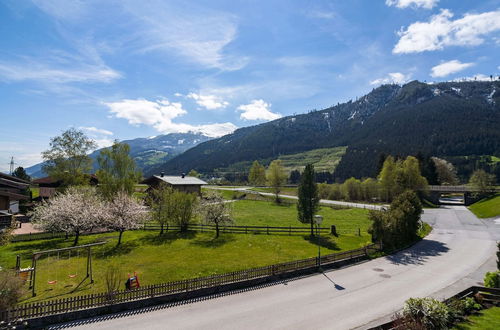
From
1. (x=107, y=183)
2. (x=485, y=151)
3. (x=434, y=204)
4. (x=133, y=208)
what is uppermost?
(x=485, y=151)

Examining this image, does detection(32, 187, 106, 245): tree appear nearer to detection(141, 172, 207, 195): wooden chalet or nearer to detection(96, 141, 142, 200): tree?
detection(96, 141, 142, 200): tree

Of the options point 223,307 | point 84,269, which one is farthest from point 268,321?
point 84,269

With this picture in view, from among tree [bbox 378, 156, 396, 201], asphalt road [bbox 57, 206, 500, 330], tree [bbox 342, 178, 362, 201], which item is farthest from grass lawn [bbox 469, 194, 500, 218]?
asphalt road [bbox 57, 206, 500, 330]

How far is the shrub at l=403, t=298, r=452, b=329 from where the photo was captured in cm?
1312

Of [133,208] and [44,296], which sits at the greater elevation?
[133,208]

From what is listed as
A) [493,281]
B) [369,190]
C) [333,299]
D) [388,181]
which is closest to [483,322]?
[493,281]

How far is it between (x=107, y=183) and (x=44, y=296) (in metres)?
32.7

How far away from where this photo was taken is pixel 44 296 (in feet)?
60.4

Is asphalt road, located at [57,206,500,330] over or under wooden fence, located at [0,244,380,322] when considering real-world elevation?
under

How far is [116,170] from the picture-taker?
50.2 metres

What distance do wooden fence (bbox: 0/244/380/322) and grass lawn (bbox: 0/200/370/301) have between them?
343 centimetres

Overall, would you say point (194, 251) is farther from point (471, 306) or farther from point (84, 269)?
point (471, 306)

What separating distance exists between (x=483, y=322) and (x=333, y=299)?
8079mm

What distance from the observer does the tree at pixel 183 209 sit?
40.2m
